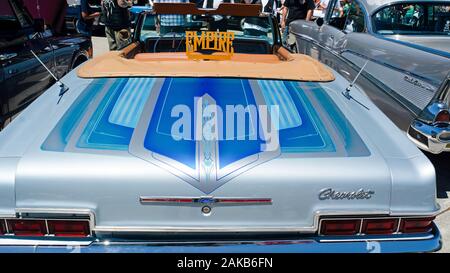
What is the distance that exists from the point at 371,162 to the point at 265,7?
9.18 metres

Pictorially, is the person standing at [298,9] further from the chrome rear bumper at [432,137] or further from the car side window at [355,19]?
the chrome rear bumper at [432,137]

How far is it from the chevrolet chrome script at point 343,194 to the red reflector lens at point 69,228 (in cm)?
94

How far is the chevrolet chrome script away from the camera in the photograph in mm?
1761

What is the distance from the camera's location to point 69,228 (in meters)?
1.77

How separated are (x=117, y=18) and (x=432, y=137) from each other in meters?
4.59

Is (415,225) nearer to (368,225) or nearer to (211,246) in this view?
(368,225)

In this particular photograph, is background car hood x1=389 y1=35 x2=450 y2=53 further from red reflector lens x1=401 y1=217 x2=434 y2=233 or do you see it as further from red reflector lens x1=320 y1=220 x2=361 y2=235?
red reflector lens x1=320 y1=220 x2=361 y2=235

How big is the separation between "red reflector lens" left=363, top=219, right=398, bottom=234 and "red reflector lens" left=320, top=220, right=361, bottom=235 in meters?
0.04

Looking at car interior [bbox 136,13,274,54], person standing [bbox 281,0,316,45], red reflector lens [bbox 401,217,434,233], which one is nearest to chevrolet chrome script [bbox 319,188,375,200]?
red reflector lens [bbox 401,217,434,233]

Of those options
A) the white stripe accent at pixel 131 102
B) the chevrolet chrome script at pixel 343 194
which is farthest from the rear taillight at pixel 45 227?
the chevrolet chrome script at pixel 343 194

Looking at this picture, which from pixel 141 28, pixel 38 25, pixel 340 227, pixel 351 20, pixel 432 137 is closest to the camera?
pixel 340 227

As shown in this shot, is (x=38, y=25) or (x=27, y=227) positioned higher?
(x=38, y=25)

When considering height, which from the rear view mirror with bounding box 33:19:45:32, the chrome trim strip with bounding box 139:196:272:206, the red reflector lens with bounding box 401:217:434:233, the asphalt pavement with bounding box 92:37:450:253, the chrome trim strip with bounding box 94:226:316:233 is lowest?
the asphalt pavement with bounding box 92:37:450:253

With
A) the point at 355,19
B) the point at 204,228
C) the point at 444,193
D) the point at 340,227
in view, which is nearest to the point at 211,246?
the point at 204,228
